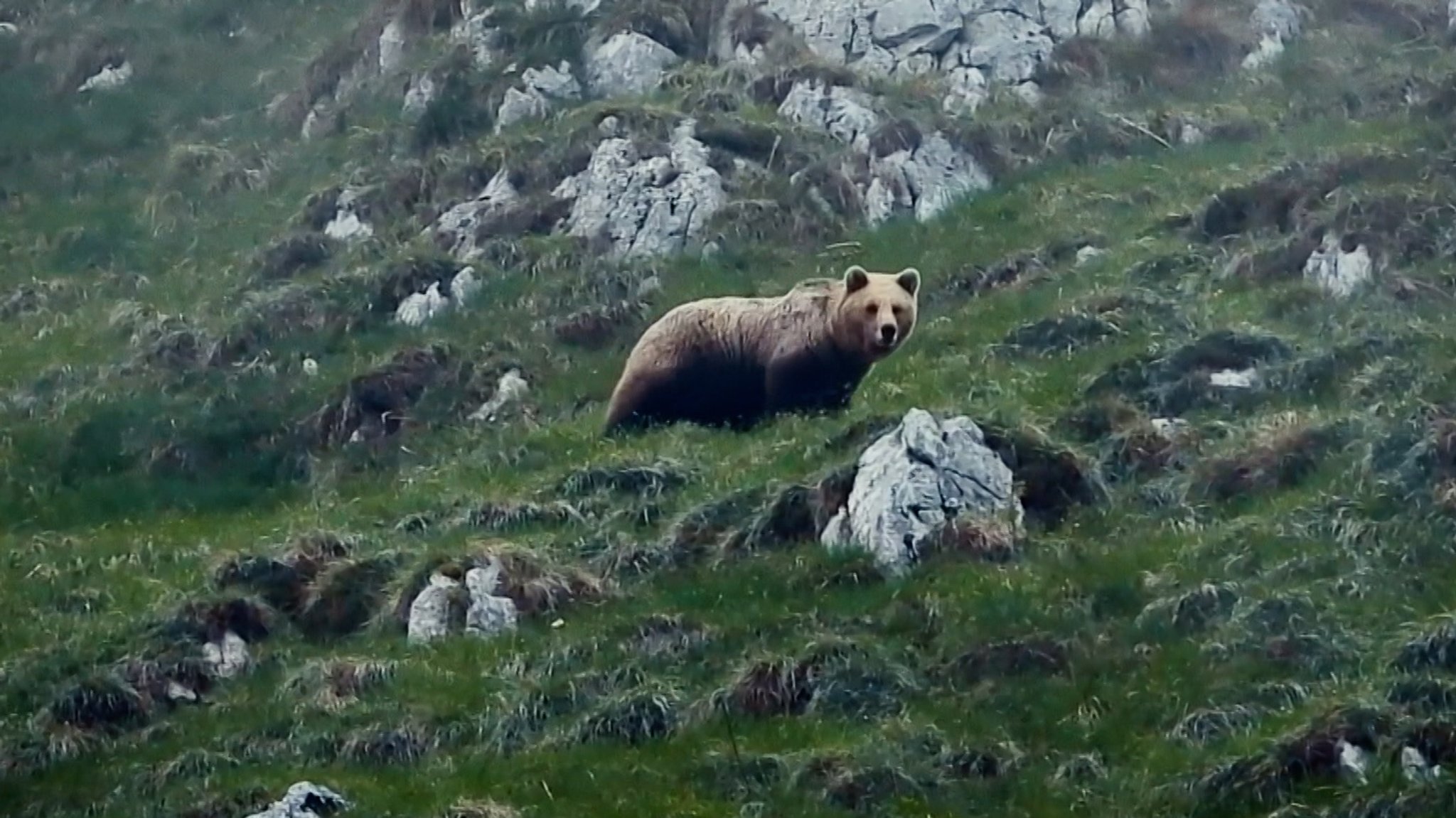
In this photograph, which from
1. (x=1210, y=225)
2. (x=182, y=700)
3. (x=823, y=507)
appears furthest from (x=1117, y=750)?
(x=1210, y=225)

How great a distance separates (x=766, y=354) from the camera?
2123 cm

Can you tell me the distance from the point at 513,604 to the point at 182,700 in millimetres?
2324

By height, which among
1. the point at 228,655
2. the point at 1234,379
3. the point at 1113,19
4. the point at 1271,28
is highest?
the point at 228,655

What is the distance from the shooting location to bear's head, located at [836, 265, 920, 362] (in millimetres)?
20688

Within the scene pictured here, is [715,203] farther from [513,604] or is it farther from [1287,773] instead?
[1287,773]

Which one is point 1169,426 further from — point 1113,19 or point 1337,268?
point 1113,19

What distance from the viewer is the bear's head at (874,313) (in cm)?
2069

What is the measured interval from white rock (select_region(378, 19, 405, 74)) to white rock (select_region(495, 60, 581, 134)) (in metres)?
2.78

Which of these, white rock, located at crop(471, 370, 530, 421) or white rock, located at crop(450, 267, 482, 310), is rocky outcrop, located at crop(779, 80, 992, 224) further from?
white rock, located at crop(471, 370, 530, 421)

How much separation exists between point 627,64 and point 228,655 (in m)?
13.7

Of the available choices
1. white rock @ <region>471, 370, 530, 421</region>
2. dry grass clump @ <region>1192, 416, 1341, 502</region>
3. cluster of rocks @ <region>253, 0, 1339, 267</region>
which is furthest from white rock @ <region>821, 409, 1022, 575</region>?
cluster of rocks @ <region>253, 0, 1339, 267</region>

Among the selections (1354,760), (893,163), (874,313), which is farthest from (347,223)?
(1354,760)

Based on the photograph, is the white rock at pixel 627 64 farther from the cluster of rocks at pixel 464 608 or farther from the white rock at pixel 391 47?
the cluster of rocks at pixel 464 608

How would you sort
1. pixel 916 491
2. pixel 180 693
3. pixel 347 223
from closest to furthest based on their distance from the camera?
pixel 180 693 < pixel 916 491 < pixel 347 223
